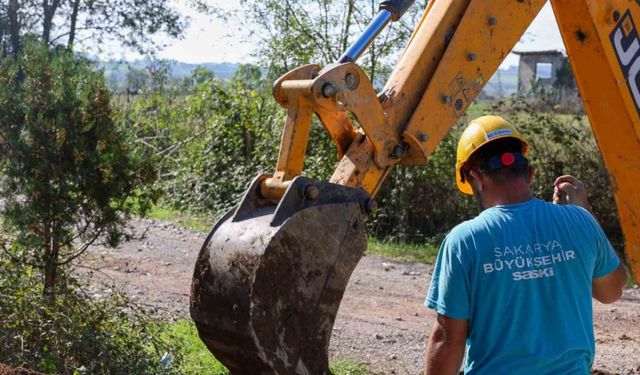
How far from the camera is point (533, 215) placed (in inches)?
138

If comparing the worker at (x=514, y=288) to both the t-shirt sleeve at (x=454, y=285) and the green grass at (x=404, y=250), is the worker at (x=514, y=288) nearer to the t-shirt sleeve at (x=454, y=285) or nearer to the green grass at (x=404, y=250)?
the t-shirt sleeve at (x=454, y=285)

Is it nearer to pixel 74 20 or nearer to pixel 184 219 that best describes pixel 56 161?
pixel 184 219

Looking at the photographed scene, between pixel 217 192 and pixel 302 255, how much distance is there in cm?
1168

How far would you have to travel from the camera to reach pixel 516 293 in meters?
3.38

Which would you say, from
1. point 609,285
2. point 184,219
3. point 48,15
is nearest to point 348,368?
point 609,285

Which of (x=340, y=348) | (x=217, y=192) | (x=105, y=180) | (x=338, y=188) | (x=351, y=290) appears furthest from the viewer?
(x=217, y=192)

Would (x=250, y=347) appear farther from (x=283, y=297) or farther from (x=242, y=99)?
(x=242, y=99)

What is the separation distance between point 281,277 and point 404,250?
918 centimetres

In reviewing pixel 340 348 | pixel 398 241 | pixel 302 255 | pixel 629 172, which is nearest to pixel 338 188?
pixel 302 255

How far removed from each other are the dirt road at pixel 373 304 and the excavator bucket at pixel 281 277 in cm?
334

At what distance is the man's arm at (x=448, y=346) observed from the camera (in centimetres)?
342

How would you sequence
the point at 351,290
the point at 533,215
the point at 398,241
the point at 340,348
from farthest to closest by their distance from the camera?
the point at 398,241, the point at 351,290, the point at 340,348, the point at 533,215

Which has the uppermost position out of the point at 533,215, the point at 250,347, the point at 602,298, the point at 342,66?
the point at 342,66

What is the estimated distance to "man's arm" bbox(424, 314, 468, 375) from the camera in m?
3.42
